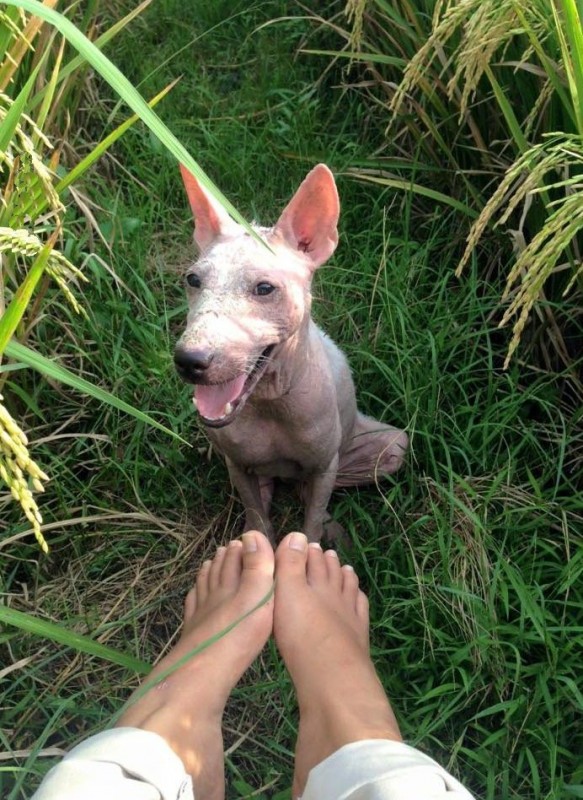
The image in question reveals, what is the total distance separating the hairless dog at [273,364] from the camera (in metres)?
1.51

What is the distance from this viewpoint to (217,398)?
1576 mm

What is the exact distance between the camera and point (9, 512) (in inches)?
79.1

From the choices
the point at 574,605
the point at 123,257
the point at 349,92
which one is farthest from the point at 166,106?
the point at 574,605

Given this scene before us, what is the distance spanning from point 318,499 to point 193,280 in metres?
0.69

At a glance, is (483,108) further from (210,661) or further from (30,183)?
(210,661)

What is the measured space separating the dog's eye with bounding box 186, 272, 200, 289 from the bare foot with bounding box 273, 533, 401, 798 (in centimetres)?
72

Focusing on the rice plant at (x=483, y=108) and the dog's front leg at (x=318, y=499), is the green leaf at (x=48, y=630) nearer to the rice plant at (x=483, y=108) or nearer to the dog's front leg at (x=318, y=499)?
the dog's front leg at (x=318, y=499)

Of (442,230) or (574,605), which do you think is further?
(442,230)

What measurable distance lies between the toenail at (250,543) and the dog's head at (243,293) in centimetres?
46

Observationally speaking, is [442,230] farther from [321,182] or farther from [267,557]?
[267,557]

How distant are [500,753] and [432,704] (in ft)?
0.54

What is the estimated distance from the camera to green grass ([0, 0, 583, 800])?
170 centimetres

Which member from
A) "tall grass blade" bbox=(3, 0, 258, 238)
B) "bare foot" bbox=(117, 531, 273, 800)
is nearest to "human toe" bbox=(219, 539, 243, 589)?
"bare foot" bbox=(117, 531, 273, 800)

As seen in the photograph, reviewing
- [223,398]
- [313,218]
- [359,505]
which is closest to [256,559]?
[359,505]
